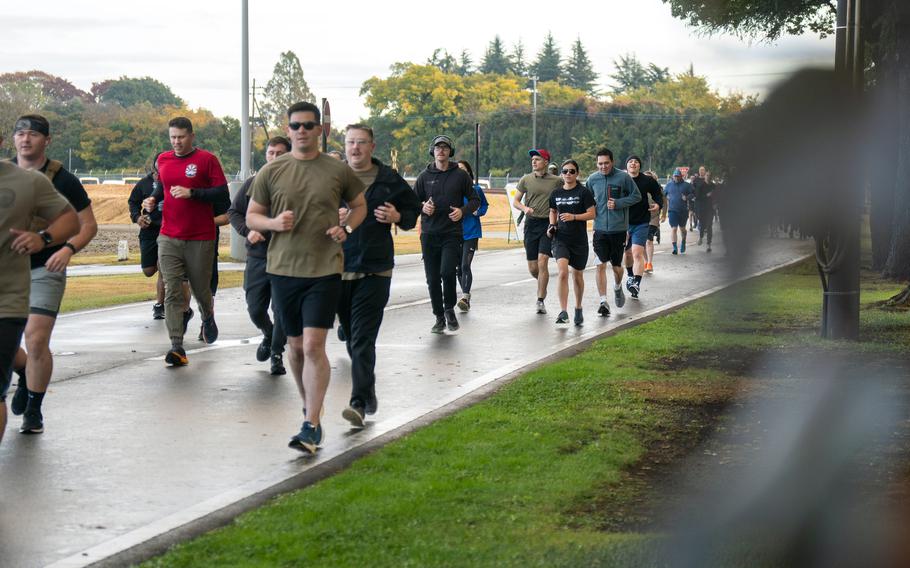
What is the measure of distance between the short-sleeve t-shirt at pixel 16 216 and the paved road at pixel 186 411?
907mm

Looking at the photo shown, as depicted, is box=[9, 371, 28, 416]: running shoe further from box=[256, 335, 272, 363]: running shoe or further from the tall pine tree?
the tall pine tree

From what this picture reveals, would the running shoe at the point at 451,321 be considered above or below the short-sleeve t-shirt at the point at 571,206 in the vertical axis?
below

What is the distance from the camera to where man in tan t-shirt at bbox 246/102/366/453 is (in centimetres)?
715

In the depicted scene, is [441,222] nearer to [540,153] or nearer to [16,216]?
[16,216]

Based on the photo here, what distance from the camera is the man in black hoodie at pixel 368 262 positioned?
8.00 metres

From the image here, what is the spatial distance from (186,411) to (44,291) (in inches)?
55.6

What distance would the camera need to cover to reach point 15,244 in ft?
20.0

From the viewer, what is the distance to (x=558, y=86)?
2.62 meters

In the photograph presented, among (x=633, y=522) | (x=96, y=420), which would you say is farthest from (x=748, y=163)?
(x=96, y=420)

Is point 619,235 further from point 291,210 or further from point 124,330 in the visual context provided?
point 291,210

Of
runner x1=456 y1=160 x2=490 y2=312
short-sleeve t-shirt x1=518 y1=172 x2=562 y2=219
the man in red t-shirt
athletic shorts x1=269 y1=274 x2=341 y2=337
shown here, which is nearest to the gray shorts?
athletic shorts x1=269 y1=274 x2=341 y2=337

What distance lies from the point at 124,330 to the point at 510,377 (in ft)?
17.6

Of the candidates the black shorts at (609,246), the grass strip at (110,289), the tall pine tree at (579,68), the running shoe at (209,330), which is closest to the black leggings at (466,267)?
the black shorts at (609,246)

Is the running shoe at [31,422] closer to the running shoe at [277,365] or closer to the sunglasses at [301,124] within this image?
the sunglasses at [301,124]
